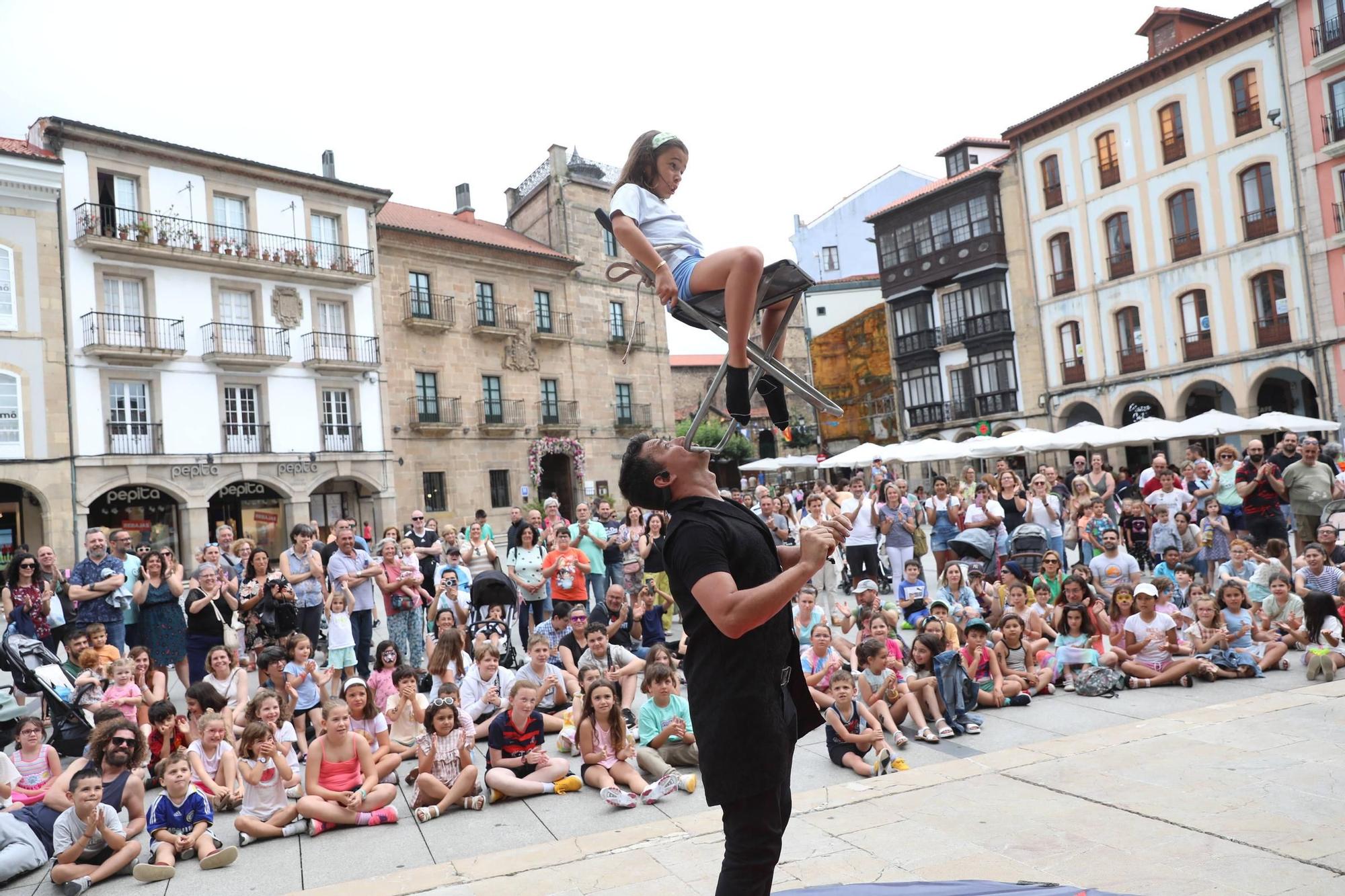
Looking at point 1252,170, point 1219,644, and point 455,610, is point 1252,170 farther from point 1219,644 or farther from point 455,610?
point 455,610

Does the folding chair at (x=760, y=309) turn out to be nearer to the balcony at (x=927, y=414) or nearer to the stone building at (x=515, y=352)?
the stone building at (x=515, y=352)

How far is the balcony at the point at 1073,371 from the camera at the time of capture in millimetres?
30031

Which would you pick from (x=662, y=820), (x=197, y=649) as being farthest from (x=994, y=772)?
(x=197, y=649)

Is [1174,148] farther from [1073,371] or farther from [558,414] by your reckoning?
[558,414]

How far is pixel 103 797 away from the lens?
5824 millimetres

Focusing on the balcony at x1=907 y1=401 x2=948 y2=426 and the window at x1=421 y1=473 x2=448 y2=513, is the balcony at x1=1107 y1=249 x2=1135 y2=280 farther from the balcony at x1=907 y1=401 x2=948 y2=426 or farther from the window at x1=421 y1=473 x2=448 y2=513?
the window at x1=421 y1=473 x2=448 y2=513

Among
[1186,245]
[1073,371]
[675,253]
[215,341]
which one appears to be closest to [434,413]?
[215,341]

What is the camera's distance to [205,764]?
6629mm

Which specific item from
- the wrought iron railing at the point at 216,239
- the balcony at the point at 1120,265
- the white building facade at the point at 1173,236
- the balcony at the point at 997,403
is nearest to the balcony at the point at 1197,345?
the white building facade at the point at 1173,236

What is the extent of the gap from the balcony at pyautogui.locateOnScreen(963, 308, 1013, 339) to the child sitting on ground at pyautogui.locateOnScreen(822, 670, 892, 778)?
27.4 meters

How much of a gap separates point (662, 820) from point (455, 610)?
5.17m

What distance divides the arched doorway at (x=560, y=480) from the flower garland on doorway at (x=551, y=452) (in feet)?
0.73

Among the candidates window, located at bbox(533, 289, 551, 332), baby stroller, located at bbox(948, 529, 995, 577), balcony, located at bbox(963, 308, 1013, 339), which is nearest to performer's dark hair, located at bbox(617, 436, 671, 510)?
baby stroller, located at bbox(948, 529, 995, 577)

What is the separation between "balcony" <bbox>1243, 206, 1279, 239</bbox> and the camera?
25.1 m
